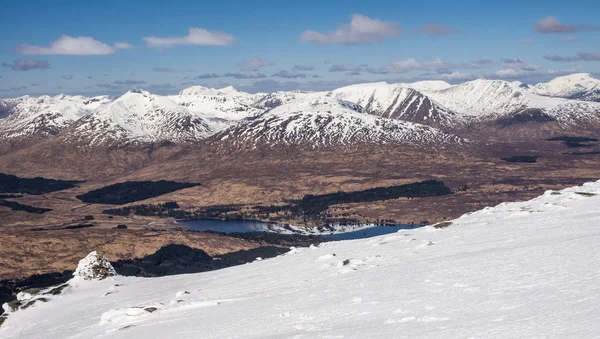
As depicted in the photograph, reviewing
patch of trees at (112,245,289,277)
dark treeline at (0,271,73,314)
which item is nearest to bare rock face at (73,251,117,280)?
dark treeline at (0,271,73,314)

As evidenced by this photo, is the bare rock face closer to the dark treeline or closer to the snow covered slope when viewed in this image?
the snow covered slope

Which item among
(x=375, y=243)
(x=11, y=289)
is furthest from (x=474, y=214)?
(x=11, y=289)

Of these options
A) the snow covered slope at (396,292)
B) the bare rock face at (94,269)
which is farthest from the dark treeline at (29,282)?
the snow covered slope at (396,292)

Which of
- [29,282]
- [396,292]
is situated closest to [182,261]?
[29,282]

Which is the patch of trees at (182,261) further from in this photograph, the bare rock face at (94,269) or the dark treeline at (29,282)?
the bare rock face at (94,269)

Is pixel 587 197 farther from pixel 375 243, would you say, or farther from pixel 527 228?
pixel 375 243

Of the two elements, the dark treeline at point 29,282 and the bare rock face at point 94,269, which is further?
the dark treeline at point 29,282
